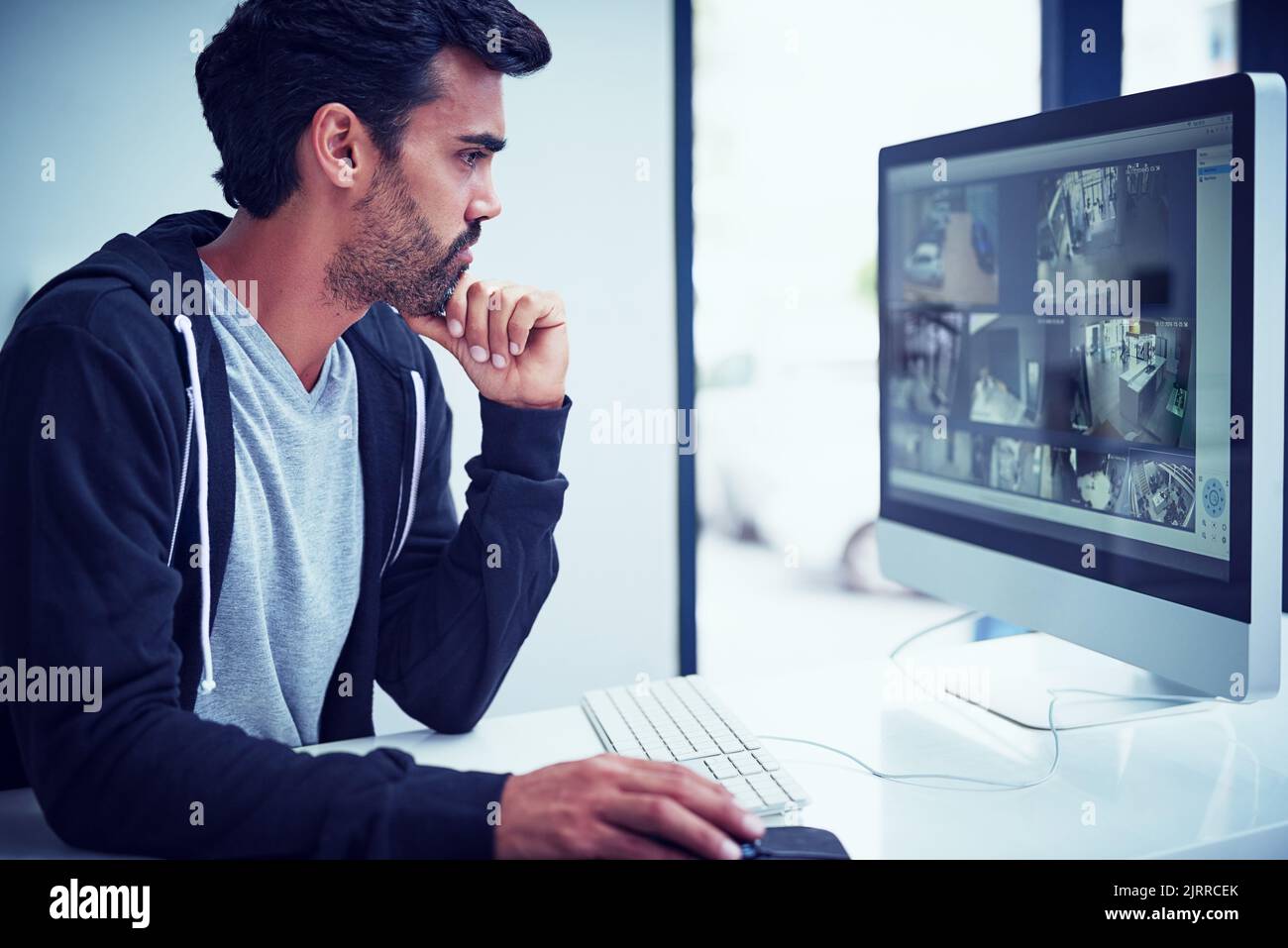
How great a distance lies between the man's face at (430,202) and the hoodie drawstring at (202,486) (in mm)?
227

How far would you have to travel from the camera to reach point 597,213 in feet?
5.66

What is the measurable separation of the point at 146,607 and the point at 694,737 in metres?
0.45

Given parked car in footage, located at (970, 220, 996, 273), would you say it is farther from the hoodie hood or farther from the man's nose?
the hoodie hood

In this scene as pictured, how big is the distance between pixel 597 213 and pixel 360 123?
0.70 m

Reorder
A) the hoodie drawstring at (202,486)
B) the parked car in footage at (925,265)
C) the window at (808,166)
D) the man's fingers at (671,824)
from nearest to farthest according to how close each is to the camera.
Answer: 1. the man's fingers at (671,824)
2. the hoodie drawstring at (202,486)
3. the parked car in footage at (925,265)
4. the window at (808,166)

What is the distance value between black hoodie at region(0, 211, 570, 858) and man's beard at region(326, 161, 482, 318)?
0.17 m

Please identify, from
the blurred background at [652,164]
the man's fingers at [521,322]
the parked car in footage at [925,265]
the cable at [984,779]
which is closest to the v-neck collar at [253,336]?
the man's fingers at [521,322]

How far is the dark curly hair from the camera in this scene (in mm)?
1031

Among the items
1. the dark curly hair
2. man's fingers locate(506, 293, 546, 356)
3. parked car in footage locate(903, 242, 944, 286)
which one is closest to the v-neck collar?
the dark curly hair

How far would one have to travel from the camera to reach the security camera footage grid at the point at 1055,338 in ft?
3.01

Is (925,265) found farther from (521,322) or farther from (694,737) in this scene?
(694,737)

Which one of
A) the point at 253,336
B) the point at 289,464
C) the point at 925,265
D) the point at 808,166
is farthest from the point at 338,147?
the point at 808,166

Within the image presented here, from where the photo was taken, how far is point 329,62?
3.43ft

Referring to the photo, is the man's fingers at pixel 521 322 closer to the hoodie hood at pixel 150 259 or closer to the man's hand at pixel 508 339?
the man's hand at pixel 508 339
